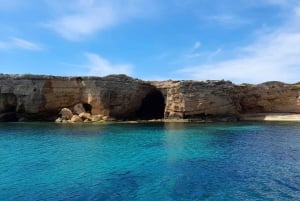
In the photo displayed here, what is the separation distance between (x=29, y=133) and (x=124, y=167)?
22.0m

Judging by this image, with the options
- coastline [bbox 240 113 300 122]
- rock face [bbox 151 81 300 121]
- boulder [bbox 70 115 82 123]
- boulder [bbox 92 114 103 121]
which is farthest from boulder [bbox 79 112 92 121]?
A: coastline [bbox 240 113 300 122]

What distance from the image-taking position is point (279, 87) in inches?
2549

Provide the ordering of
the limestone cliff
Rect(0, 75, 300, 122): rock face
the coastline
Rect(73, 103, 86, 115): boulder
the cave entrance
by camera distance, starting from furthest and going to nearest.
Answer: the cave entrance, the coastline, Rect(73, 103, 86, 115): boulder, the limestone cliff, Rect(0, 75, 300, 122): rock face

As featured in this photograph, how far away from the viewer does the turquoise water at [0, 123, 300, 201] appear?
16.3 m

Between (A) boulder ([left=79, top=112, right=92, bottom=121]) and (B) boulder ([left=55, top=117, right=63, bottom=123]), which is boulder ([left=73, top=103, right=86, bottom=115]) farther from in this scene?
(B) boulder ([left=55, top=117, right=63, bottom=123])

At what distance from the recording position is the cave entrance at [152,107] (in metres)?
65.6

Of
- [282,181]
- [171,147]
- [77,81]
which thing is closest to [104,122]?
[77,81]

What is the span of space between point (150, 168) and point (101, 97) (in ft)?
122

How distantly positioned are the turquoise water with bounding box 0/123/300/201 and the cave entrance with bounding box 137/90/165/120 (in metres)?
29.2

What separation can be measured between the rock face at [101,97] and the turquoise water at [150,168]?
21776 millimetres

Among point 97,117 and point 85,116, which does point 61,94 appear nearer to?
point 85,116

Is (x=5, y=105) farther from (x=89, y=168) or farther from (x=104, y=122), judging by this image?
(x=89, y=168)

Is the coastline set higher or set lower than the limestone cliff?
lower

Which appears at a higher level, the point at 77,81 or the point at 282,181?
the point at 77,81
